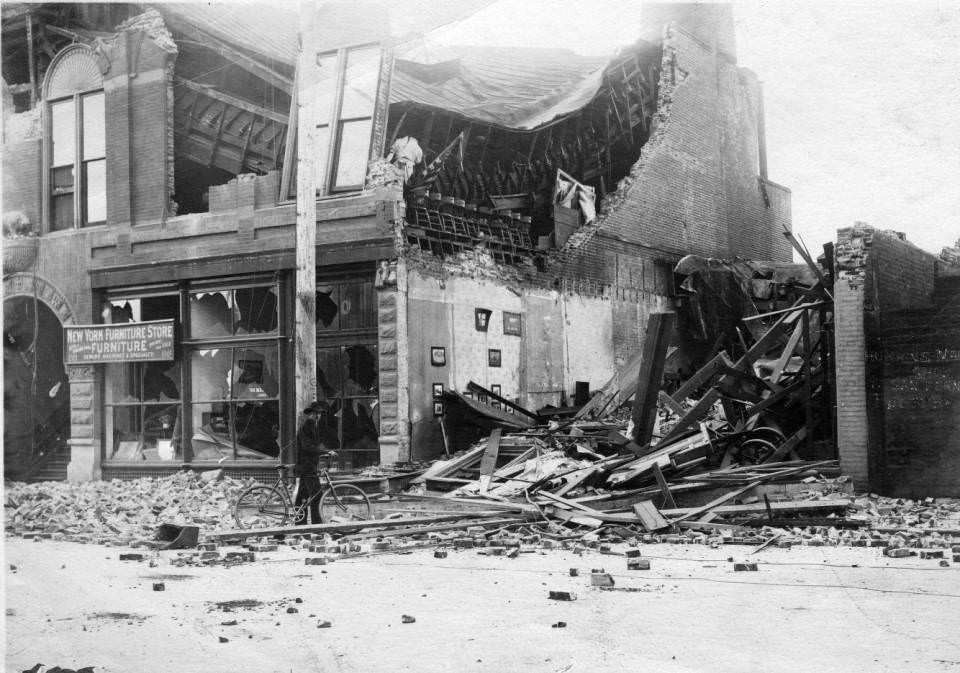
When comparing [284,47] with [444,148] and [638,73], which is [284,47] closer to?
[444,148]

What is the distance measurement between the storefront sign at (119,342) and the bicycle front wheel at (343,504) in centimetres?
518

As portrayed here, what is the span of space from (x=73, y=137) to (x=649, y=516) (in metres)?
9.68

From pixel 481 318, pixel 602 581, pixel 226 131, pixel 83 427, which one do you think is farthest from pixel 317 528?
pixel 226 131

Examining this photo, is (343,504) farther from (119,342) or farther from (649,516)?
(119,342)

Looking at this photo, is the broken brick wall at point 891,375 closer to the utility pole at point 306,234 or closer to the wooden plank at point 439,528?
the wooden plank at point 439,528

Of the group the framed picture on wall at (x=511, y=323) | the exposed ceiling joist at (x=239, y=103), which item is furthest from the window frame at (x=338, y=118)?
the framed picture on wall at (x=511, y=323)

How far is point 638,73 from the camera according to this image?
927 inches

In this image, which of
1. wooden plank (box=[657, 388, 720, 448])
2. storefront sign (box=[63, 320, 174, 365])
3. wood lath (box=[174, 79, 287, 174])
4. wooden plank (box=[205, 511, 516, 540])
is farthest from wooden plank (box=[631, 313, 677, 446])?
wood lath (box=[174, 79, 287, 174])

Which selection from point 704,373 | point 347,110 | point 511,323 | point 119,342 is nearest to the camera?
point 704,373

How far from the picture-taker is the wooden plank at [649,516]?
36.2 feet

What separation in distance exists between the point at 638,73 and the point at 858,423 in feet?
41.0

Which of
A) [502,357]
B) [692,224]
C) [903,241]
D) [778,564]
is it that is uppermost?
[692,224]

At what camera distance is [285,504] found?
1255 centimetres

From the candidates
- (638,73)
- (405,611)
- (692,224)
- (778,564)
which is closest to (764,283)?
(692,224)
